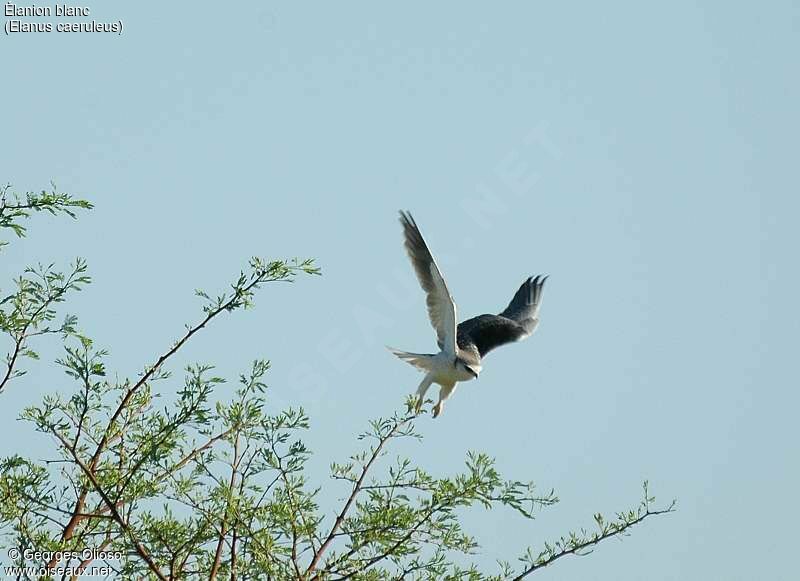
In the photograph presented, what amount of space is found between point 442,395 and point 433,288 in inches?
27.9

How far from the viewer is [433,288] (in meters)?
8.33

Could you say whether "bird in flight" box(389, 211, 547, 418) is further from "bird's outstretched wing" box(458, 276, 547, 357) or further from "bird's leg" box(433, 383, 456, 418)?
"bird's outstretched wing" box(458, 276, 547, 357)

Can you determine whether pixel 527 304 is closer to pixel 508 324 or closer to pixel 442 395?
pixel 508 324

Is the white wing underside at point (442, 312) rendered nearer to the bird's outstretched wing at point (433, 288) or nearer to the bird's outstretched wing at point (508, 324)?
the bird's outstretched wing at point (433, 288)

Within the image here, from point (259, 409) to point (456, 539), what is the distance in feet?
3.26


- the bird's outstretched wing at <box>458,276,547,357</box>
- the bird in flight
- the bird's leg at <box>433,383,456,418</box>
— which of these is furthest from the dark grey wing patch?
the bird's leg at <box>433,383,456,418</box>

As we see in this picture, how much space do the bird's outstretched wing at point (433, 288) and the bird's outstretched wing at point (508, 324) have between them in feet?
1.86

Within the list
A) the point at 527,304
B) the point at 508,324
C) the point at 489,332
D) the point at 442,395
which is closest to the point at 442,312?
the point at 442,395

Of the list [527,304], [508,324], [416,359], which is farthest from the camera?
[527,304]

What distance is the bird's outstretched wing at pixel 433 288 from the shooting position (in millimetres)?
8250

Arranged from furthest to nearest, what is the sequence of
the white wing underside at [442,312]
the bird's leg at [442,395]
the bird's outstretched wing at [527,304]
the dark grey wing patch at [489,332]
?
the bird's outstretched wing at [527,304]
the dark grey wing patch at [489,332]
the white wing underside at [442,312]
the bird's leg at [442,395]

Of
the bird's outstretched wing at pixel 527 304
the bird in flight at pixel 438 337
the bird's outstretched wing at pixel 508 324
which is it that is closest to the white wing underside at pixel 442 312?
the bird in flight at pixel 438 337

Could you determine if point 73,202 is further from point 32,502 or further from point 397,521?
point 397,521

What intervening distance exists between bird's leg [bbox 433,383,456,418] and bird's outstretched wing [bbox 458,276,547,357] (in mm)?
658
